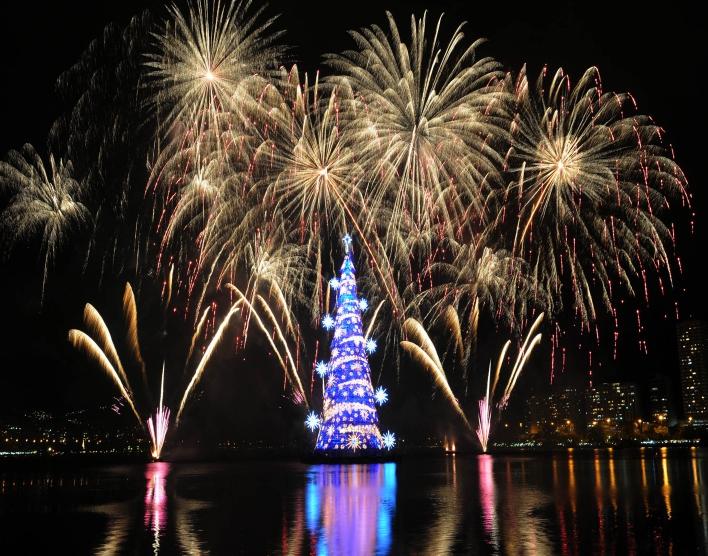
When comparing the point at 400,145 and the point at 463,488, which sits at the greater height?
the point at 400,145

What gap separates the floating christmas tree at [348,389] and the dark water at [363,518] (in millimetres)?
10565

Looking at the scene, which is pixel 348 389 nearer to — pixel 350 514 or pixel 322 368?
pixel 322 368

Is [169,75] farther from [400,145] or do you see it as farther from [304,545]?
[304,545]

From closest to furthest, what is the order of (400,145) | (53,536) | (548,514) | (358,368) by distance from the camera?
(53,536) < (548,514) < (400,145) < (358,368)

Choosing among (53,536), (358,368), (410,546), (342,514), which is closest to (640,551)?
(410,546)

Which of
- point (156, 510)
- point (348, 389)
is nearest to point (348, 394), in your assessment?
point (348, 389)

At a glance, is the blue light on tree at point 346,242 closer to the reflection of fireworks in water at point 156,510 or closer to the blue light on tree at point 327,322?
the blue light on tree at point 327,322

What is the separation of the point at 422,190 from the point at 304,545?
57.1 ft

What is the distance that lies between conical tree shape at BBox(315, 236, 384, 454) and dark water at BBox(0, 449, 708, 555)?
10.6 m

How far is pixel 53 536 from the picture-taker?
15680 millimetres

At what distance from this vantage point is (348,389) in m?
40.4

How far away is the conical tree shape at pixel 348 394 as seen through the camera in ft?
133

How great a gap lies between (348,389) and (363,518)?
23.0 metres

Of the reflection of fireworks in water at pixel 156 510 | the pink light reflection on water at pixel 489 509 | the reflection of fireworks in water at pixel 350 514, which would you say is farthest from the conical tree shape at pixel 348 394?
the reflection of fireworks in water at pixel 156 510
